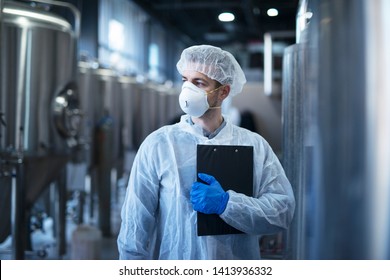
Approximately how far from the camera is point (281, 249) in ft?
4.61

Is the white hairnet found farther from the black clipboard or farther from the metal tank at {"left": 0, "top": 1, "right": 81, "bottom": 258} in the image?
the metal tank at {"left": 0, "top": 1, "right": 81, "bottom": 258}

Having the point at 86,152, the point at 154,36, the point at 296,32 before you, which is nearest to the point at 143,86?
the point at 86,152

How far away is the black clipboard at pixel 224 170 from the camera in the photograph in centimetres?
123

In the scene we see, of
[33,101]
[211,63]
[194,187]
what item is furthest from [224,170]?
[33,101]

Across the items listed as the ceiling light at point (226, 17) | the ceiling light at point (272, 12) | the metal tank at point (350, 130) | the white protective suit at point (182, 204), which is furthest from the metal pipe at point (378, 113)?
the ceiling light at point (226, 17)

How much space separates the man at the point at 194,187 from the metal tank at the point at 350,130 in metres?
0.20

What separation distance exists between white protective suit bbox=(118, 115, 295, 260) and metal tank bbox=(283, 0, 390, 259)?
0.19 meters

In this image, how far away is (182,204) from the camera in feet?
4.06

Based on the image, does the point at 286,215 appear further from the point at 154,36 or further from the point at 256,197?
the point at 154,36

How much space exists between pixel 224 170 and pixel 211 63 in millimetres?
258

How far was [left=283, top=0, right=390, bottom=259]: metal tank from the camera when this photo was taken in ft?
3.17

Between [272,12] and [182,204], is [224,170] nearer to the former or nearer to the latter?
[182,204]

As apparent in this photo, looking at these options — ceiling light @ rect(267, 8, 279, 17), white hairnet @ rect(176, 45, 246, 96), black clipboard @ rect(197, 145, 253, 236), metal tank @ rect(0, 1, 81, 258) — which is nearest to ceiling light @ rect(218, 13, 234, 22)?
ceiling light @ rect(267, 8, 279, 17)

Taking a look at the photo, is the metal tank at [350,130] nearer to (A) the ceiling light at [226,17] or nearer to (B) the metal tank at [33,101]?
(A) the ceiling light at [226,17]
